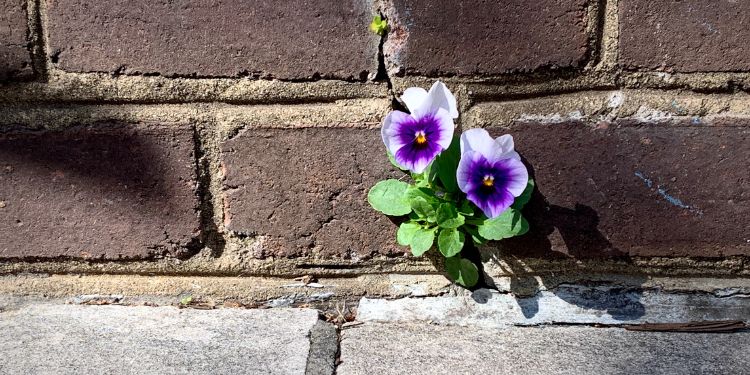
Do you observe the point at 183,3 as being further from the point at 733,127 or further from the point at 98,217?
Result: the point at 733,127

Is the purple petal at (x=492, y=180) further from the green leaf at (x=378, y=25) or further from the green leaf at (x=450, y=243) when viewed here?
the green leaf at (x=378, y=25)

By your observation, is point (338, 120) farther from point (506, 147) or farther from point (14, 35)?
point (14, 35)

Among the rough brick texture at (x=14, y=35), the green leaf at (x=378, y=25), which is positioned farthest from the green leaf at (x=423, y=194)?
the rough brick texture at (x=14, y=35)

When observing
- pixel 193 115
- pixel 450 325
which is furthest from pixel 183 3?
pixel 450 325

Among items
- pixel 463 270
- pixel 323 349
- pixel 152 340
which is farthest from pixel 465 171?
pixel 152 340

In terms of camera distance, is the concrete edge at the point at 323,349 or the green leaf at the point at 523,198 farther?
the green leaf at the point at 523,198

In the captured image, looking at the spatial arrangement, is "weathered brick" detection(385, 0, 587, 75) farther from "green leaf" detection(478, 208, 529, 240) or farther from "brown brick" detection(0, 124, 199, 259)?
"brown brick" detection(0, 124, 199, 259)
